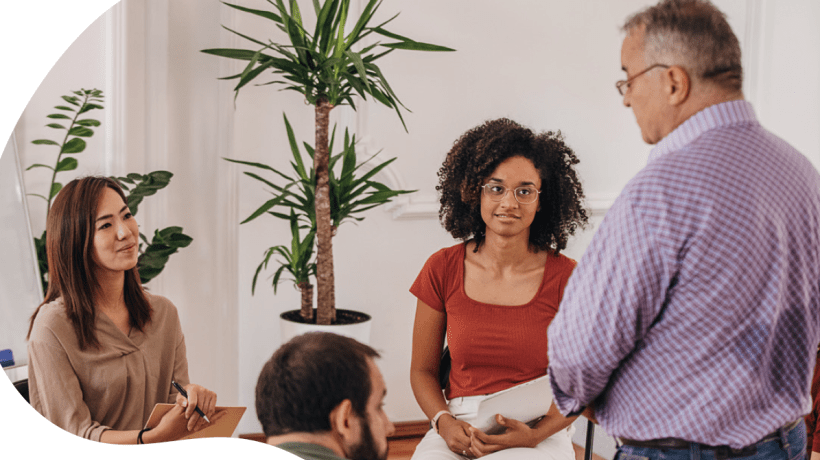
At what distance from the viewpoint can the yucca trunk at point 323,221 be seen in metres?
2.09

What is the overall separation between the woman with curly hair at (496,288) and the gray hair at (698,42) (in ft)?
2.27

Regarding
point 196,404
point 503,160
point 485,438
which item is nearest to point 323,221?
point 503,160

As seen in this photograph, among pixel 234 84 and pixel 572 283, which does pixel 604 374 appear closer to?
pixel 572 283

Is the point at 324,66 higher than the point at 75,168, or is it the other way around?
the point at 324,66

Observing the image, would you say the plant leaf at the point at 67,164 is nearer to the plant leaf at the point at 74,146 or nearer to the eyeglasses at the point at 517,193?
the plant leaf at the point at 74,146

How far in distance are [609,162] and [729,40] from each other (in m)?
1.55

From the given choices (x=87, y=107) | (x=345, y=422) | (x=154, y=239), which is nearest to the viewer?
(x=345, y=422)

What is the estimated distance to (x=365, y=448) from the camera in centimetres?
99

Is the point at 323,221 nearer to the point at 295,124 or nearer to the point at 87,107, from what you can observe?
the point at 295,124

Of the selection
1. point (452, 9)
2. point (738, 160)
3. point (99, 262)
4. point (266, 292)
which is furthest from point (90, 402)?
point (452, 9)

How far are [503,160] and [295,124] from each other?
1.16 metres

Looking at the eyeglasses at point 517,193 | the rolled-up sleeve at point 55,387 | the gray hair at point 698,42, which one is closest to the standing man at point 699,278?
the gray hair at point 698,42

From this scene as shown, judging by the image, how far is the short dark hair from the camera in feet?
3.22

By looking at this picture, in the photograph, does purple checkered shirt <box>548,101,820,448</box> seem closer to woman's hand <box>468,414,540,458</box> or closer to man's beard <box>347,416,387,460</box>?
man's beard <box>347,416,387,460</box>
